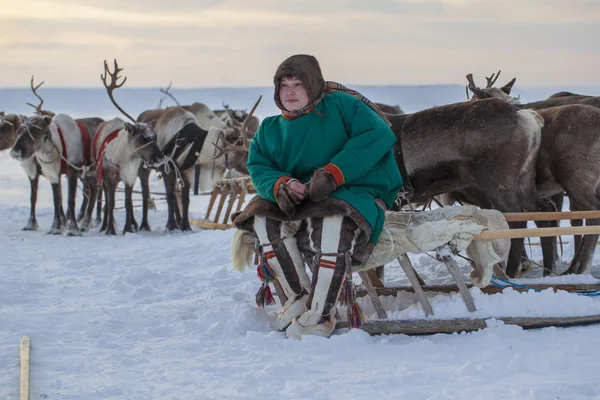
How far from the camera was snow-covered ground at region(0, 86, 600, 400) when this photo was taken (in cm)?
381

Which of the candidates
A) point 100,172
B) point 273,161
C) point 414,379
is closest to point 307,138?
point 273,161

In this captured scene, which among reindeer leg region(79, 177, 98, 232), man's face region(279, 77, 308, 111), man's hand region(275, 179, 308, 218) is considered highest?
man's face region(279, 77, 308, 111)

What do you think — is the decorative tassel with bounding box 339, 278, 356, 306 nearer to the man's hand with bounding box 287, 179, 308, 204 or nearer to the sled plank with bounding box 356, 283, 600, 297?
the man's hand with bounding box 287, 179, 308, 204

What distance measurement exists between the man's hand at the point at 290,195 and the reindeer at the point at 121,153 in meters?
7.52

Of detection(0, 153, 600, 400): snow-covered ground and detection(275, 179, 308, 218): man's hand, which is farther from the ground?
detection(275, 179, 308, 218): man's hand

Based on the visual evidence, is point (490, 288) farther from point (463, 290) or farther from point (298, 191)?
point (298, 191)

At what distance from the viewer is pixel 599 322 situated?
4.77 m

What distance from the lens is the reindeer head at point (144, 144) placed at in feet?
39.6

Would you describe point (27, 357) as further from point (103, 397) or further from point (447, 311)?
point (447, 311)

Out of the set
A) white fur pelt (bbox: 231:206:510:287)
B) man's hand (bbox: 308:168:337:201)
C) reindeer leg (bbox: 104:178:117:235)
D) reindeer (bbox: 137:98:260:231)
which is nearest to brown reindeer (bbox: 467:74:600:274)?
white fur pelt (bbox: 231:206:510:287)

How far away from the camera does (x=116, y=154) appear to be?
40.3ft

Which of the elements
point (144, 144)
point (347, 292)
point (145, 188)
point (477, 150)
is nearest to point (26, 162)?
point (145, 188)

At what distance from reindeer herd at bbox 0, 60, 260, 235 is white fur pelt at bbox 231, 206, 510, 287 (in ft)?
21.6

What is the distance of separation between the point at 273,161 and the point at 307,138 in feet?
1.03
